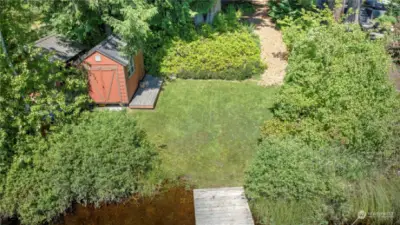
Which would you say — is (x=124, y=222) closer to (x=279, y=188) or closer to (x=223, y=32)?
(x=279, y=188)

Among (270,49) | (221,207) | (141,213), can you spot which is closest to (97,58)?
(141,213)

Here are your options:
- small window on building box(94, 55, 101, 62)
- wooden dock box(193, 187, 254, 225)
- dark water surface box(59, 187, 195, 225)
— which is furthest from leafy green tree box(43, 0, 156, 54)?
wooden dock box(193, 187, 254, 225)

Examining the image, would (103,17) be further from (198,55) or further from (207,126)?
(207,126)

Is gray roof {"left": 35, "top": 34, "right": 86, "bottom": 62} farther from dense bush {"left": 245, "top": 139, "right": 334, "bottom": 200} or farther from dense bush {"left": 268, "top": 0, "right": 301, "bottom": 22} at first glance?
dense bush {"left": 268, "top": 0, "right": 301, "bottom": 22}

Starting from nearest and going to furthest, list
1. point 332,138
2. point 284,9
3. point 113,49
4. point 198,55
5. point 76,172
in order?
point 76,172 < point 332,138 < point 113,49 < point 198,55 < point 284,9

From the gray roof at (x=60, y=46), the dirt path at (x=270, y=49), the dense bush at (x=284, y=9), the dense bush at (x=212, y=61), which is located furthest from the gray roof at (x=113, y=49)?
the dense bush at (x=284, y=9)

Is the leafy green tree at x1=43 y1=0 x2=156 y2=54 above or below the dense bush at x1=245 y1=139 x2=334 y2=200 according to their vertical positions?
above

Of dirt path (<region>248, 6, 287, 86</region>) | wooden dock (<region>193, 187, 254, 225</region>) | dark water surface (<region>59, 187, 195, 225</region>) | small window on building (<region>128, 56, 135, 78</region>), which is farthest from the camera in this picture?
dirt path (<region>248, 6, 287, 86</region>)
